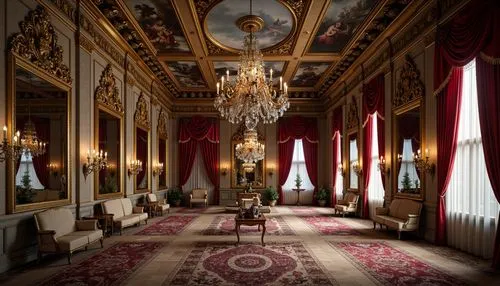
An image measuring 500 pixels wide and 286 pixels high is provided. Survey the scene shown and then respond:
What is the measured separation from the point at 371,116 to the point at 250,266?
6.30 metres

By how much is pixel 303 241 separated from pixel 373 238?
1.44 metres

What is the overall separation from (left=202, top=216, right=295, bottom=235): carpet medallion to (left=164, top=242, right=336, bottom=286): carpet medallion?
132 centimetres

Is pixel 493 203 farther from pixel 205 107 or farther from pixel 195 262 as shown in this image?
pixel 205 107

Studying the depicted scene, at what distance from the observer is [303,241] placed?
22.7 ft

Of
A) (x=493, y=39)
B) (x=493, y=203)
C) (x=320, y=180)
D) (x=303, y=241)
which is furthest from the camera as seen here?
(x=320, y=180)

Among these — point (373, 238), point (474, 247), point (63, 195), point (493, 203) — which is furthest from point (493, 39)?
point (63, 195)

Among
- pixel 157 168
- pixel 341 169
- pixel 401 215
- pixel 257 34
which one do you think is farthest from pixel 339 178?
pixel 257 34

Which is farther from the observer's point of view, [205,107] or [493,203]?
[205,107]

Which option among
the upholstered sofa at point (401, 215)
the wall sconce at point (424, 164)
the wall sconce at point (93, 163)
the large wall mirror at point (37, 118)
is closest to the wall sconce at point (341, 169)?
the upholstered sofa at point (401, 215)

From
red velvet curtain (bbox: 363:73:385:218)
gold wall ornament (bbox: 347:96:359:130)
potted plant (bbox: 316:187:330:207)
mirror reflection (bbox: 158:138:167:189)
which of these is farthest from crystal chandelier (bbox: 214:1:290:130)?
potted plant (bbox: 316:187:330:207)

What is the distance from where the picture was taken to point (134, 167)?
9.69 meters

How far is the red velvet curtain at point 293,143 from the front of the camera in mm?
14734

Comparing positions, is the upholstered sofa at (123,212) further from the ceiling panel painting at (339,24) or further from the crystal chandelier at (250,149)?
the ceiling panel painting at (339,24)

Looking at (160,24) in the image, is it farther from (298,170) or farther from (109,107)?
(298,170)
